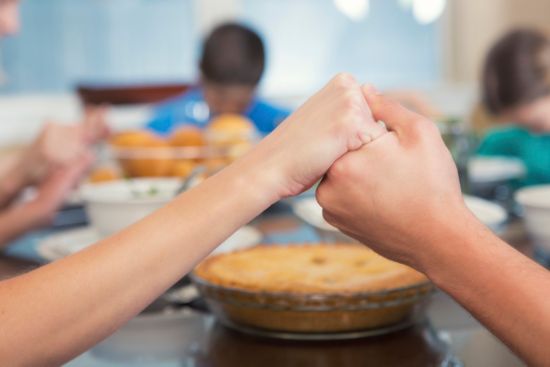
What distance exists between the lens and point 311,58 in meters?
4.37

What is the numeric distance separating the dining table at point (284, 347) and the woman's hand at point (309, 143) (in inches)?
6.1

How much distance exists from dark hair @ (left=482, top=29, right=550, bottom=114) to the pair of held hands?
2.15 metres

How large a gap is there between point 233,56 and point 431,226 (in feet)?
7.32

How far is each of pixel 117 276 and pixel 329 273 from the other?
28 cm

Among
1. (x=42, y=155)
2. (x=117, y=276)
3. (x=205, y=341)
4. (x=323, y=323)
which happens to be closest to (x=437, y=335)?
(x=323, y=323)

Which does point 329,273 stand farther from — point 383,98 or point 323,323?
point 383,98

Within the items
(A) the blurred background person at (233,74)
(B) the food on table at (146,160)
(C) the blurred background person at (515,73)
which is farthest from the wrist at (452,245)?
(A) the blurred background person at (233,74)

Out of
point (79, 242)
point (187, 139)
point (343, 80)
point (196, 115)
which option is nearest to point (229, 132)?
point (187, 139)

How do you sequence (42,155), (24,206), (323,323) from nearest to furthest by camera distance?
1. (323,323)
2. (24,206)
3. (42,155)

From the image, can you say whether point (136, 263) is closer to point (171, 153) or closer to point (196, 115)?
point (171, 153)

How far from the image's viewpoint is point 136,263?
0.74 m

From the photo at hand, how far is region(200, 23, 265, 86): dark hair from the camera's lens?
9.51 feet

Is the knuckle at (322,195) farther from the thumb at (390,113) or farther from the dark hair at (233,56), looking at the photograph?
the dark hair at (233,56)

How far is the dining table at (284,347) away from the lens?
32.4 inches
